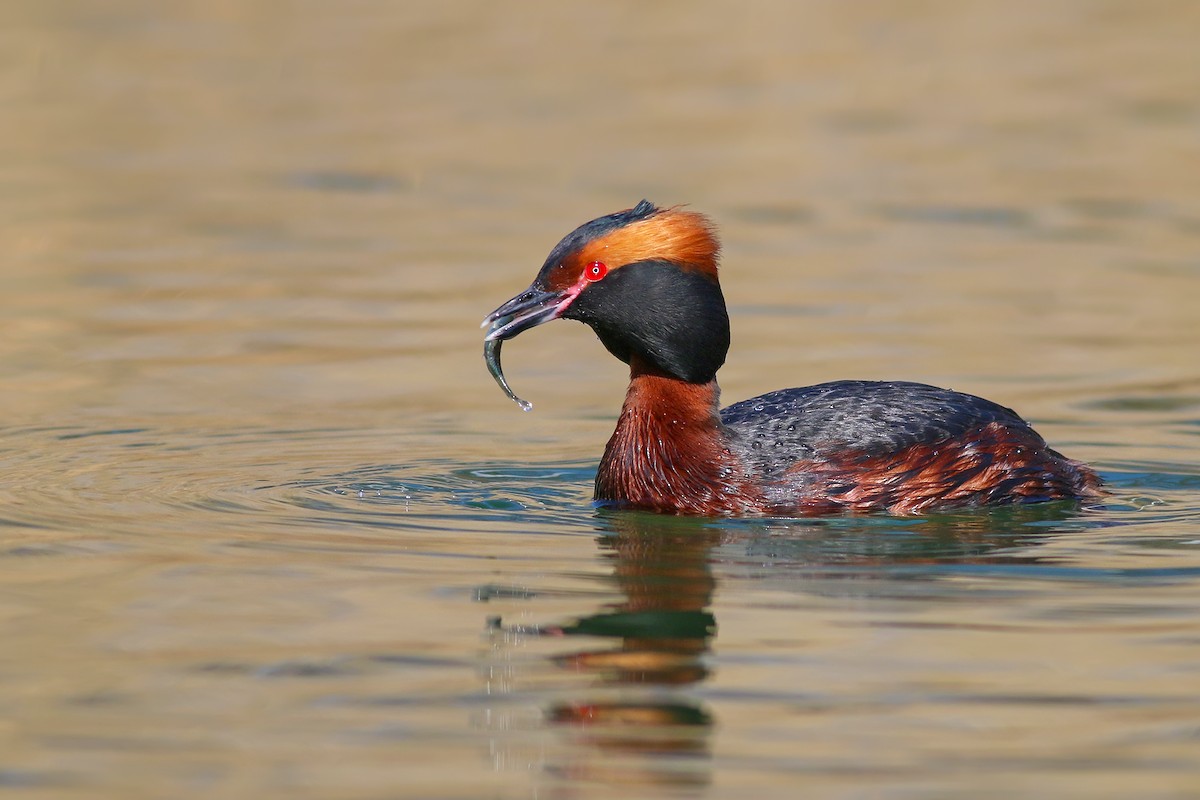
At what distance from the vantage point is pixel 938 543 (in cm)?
1034

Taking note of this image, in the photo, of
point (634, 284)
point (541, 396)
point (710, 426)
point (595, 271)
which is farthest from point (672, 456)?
point (541, 396)

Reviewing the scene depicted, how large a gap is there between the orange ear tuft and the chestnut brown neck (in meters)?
0.70

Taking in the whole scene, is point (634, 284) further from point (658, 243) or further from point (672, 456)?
point (672, 456)

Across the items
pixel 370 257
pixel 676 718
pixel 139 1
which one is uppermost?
pixel 139 1

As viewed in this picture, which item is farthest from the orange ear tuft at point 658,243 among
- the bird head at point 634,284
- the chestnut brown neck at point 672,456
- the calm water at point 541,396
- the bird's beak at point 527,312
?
the calm water at point 541,396

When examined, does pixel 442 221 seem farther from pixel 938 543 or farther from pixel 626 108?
pixel 938 543

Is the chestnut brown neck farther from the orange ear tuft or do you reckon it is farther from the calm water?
the orange ear tuft

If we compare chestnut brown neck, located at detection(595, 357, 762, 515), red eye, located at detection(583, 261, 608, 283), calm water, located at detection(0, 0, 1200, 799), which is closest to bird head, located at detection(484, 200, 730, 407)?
red eye, located at detection(583, 261, 608, 283)

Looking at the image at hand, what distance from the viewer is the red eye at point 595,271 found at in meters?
10.9

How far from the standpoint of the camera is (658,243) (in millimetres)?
10922

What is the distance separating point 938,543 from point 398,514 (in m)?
2.76

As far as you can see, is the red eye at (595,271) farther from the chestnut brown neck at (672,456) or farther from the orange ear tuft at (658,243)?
the chestnut brown neck at (672,456)

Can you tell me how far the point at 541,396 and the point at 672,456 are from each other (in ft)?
12.3

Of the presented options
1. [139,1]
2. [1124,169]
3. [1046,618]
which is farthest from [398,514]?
[139,1]
